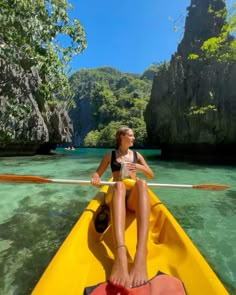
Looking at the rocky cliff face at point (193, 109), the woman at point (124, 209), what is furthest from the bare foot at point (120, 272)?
the rocky cliff face at point (193, 109)

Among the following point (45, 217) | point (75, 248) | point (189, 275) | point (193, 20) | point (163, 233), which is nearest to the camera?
point (189, 275)

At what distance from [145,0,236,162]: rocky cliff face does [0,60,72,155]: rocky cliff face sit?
11372 millimetres

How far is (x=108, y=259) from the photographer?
2361 millimetres

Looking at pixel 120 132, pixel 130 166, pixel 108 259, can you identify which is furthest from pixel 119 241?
pixel 120 132

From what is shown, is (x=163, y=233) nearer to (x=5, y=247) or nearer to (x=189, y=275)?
(x=189, y=275)

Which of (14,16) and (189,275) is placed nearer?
(189,275)

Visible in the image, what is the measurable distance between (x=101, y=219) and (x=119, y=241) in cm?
109

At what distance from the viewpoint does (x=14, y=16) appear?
381cm

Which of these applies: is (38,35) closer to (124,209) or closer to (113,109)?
(124,209)

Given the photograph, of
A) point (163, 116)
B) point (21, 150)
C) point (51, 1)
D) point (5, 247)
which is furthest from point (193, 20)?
point (5, 247)

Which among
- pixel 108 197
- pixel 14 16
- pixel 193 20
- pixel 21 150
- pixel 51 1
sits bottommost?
pixel 21 150

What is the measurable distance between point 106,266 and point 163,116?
26.4 metres

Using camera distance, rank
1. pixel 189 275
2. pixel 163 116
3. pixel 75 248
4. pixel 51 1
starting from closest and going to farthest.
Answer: pixel 189 275 < pixel 75 248 < pixel 51 1 < pixel 163 116

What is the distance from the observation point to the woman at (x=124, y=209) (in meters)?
1.79
